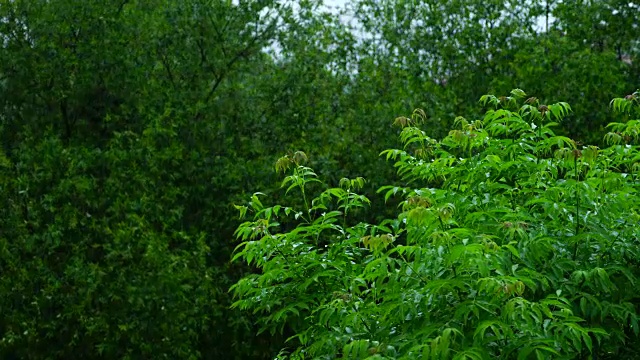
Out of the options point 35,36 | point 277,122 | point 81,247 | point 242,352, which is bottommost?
point 242,352

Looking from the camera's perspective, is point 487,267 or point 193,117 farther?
point 193,117

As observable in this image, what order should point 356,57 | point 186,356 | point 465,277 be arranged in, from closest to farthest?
1. point 465,277
2. point 186,356
3. point 356,57

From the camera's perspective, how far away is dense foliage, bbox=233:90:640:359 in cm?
569

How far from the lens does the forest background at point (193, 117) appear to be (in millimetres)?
13586

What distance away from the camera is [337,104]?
1731 centimetres

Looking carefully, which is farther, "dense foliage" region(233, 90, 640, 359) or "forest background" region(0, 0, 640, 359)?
"forest background" region(0, 0, 640, 359)

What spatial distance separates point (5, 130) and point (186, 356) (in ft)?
13.6

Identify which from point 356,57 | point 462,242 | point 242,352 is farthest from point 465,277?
point 356,57

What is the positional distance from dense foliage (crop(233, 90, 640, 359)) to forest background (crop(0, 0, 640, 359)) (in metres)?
6.41

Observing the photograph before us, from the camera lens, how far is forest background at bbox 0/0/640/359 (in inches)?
535

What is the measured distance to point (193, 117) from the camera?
51.9 feet

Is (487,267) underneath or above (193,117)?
underneath

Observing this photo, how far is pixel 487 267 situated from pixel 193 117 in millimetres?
10624

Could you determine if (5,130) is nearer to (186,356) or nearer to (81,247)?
(81,247)
